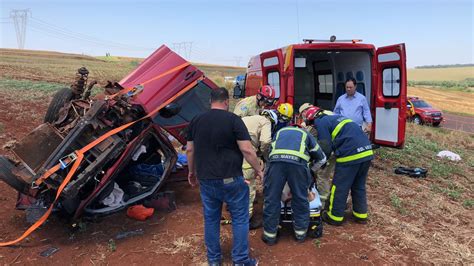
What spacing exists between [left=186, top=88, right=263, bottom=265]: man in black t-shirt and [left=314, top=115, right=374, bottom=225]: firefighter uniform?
1406mm

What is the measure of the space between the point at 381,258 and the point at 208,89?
2.95m

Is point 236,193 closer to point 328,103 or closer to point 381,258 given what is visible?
point 381,258

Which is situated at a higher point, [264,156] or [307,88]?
[307,88]

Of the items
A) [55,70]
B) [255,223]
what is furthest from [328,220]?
[55,70]

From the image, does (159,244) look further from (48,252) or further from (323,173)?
(323,173)

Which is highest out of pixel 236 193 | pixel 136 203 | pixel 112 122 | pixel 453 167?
pixel 112 122

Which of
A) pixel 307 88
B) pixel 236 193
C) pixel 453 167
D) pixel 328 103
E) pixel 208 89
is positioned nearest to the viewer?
pixel 236 193

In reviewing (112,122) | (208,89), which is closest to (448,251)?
(208,89)

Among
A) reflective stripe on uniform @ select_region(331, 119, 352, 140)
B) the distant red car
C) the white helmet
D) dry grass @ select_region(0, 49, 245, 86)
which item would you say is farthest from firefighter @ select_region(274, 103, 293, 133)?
Result: the distant red car

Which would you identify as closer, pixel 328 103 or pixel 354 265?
Result: pixel 354 265

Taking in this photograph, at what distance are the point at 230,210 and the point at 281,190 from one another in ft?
2.51

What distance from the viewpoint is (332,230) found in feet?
14.4

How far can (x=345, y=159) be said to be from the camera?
14.6 ft

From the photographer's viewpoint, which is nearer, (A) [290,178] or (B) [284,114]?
(A) [290,178]
